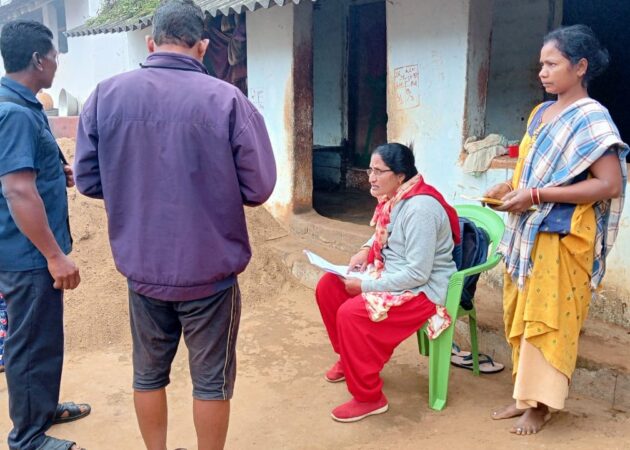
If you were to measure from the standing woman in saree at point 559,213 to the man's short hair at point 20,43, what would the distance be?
84.2 inches

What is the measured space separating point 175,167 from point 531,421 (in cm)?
208

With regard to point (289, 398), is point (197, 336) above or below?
above

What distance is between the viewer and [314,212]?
6.14 metres

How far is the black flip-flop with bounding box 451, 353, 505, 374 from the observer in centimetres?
359

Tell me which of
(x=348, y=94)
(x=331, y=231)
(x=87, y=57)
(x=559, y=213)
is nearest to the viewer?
(x=559, y=213)

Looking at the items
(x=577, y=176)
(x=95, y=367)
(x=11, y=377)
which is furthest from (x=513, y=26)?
(x=11, y=377)

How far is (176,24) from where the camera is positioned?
2.13 metres

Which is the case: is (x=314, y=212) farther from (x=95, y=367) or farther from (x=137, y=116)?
(x=137, y=116)

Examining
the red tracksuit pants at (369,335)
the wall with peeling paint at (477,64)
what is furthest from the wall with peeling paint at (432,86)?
the red tracksuit pants at (369,335)

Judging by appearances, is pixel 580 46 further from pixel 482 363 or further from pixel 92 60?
pixel 92 60

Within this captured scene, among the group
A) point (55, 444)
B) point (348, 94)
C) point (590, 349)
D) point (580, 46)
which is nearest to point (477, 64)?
point (580, 46)

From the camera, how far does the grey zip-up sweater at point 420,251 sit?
2973 millimetres

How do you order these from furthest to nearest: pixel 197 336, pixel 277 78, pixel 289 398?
pixel 277 78, pixel 289 398, pixel 197 336

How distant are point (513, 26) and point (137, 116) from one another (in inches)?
205
